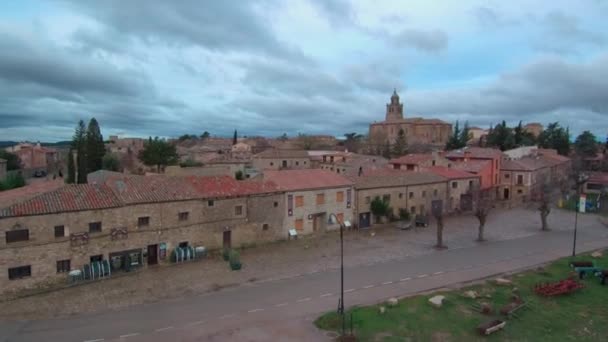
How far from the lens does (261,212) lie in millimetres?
31484

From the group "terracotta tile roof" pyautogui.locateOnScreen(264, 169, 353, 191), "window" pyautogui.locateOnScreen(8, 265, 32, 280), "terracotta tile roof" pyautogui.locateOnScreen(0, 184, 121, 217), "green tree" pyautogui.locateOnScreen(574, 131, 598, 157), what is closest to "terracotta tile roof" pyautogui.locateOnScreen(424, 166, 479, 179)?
"terracotta tile roof" pyautogui.locateOnScreen(264, 169, 353, 191)

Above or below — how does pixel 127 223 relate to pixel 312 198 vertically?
below

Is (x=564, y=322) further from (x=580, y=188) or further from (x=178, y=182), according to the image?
(x=580, y=188)

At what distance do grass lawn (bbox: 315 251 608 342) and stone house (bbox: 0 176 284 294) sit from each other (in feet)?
46.7

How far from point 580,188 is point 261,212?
52760mm

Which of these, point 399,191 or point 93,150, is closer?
point 399,191

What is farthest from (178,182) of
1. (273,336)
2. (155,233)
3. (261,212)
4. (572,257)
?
(572,257)

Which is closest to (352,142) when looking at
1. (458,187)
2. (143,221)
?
(458,187)

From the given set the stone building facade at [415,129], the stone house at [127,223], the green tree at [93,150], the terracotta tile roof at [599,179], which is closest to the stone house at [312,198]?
the stone house at [127,223]

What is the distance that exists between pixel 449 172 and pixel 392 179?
37.2 ft

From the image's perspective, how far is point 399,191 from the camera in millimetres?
40219

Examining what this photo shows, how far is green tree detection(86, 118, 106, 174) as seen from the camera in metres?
58.4

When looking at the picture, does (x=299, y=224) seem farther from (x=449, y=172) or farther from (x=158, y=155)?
(x=158, y=155)

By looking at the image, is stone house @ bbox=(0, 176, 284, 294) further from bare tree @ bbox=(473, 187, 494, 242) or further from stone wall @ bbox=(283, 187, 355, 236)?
bare tree @ bbox=(473, 187, 494, 242)
